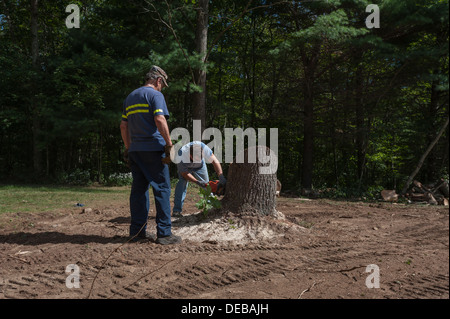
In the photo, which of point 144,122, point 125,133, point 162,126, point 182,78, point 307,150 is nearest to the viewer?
point 162,126

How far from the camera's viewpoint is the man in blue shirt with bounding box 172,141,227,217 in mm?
5336

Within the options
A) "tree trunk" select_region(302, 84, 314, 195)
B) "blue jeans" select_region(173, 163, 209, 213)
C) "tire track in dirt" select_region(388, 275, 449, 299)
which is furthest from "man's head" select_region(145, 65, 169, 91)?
"tree trunk" select_region(302, 84, 314, 195)

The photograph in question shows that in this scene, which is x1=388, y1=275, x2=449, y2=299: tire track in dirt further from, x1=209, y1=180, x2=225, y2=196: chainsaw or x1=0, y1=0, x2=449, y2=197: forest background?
x1=0, y1=0, x2=449, y2=197: forest background

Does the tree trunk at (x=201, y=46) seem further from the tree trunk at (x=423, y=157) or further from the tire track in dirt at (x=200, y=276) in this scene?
the tree trunk at (x=423, y=157)

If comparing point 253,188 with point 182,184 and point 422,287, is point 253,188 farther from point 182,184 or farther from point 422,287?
point 422,287

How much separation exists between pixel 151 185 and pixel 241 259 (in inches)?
56.4

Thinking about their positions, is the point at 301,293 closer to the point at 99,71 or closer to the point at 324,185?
the point at 324,185

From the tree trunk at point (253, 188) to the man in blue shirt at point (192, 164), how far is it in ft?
2.12

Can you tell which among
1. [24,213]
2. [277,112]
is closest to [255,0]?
[277,112]

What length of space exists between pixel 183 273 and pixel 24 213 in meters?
4.74

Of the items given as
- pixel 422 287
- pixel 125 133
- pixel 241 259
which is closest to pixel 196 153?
pixel 125 133

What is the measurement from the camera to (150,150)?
13.2 feet

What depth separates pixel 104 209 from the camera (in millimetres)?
6895

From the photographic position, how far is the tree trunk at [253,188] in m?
4.60
